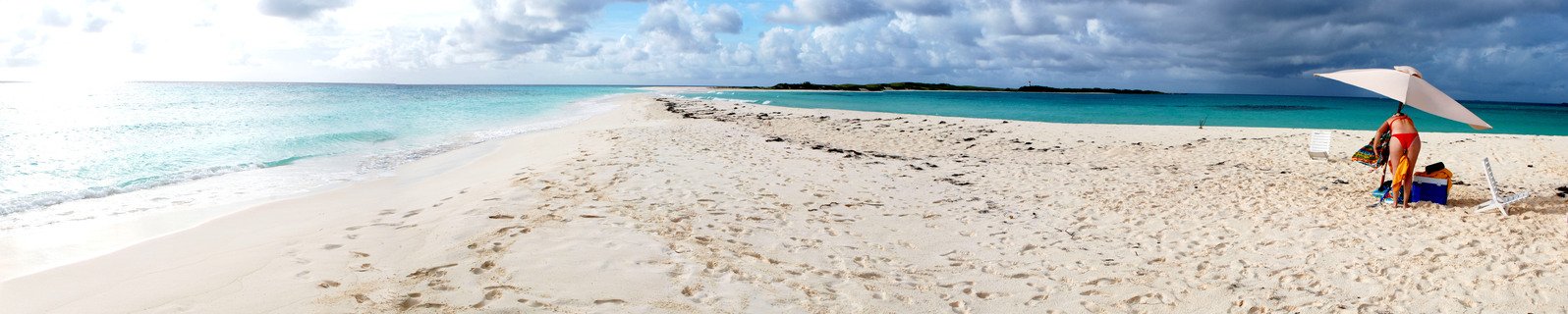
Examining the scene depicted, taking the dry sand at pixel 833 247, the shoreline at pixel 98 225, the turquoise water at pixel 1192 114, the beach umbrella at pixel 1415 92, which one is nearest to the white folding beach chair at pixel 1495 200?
the dry sand at pixel 833 247

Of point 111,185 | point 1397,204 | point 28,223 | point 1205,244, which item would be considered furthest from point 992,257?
point 111,185

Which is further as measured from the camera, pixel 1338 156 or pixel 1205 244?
pixel 1338 156

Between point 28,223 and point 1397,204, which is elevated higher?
point 1397,204

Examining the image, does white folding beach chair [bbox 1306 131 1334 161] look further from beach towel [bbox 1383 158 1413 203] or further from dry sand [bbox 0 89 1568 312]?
beach towel [bbox 1383 158 1413 203]

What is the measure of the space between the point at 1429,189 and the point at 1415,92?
4.33 feet

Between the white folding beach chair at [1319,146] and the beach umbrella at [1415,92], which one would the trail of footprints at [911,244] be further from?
the white folding beach chair at [1319,146]

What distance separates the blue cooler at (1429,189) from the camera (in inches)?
319

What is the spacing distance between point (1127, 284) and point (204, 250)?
7.68 meters

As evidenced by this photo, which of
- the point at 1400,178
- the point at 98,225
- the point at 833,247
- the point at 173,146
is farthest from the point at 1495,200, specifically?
the point at 173,146

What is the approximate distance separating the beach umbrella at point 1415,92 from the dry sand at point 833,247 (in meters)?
1.12

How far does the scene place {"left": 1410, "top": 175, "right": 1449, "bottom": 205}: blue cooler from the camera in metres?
8.09

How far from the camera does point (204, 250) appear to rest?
19.1 ft

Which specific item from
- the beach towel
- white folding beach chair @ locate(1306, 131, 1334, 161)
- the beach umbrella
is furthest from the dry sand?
white folding beach chair @ locate(1306, 131, 1334, 161)

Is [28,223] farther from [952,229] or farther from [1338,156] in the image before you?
[1338,156]
